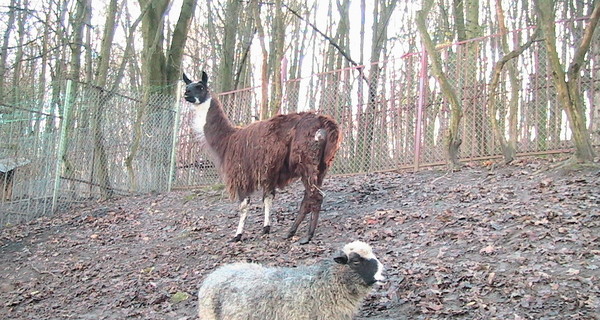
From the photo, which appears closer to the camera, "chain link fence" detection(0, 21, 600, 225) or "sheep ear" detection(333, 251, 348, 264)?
"sheep ear" detection(333, 251, 348, 264)

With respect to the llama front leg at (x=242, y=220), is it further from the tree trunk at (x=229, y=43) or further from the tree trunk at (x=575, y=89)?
the tree trunk at (x=229, y=43)

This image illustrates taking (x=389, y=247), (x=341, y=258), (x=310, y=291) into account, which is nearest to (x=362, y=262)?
(x=341, y=258)

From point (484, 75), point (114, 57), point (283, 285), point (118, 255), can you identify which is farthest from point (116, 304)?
point (114, 57)

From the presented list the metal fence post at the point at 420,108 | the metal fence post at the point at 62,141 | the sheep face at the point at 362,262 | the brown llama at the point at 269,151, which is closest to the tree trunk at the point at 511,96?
the metal fence post at the point at 420,108

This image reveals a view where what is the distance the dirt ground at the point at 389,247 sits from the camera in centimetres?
506

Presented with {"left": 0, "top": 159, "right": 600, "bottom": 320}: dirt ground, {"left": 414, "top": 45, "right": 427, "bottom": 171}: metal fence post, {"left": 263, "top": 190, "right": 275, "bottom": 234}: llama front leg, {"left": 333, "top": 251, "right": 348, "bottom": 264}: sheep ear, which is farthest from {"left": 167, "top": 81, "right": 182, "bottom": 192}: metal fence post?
{"left": 333, "top": 251, "right": 348, "bottom": 264}: sheep ear

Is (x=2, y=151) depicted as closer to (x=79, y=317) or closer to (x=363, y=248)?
(x=79, y=317)

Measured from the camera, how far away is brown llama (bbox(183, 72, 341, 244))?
7.86m

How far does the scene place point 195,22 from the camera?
27.0 metres

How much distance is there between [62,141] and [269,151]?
623 centimetres

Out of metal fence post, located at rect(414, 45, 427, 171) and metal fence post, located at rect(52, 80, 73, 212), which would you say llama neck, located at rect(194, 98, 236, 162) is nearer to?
metal fence post, located at rect(414, 45, 427, 171)

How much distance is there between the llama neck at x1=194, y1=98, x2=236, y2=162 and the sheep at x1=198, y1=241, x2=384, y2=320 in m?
4.40

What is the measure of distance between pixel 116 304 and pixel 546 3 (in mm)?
6915

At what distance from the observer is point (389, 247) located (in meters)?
6.72
